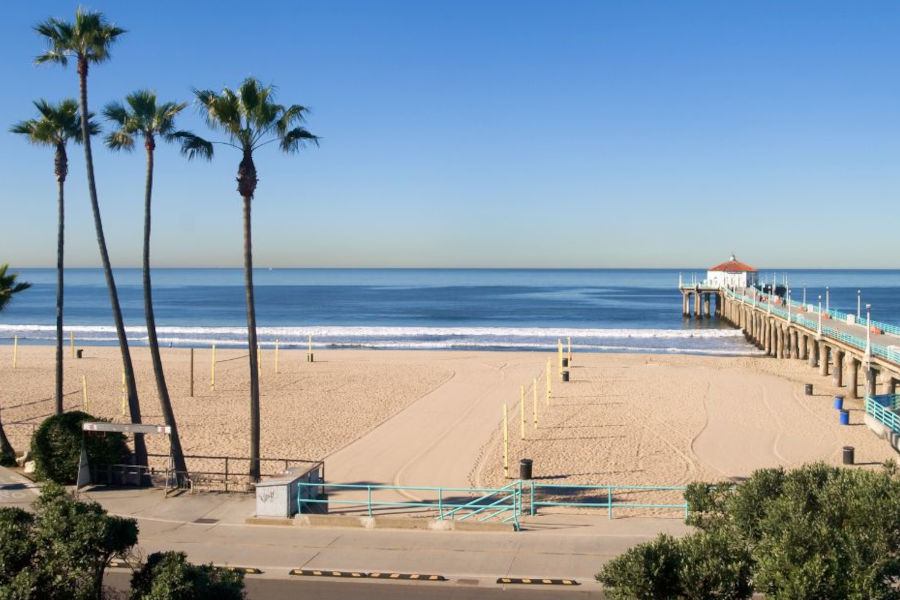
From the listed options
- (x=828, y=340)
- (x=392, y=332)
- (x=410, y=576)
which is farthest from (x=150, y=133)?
(x=392, y=332)

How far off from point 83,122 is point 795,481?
16582 mm

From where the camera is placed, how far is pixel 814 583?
21.0ft

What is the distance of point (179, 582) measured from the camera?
281 inches

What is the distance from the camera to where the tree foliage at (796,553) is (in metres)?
6.53

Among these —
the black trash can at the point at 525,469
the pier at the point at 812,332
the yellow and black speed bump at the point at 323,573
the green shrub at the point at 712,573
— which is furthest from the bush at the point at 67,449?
the pier at the point at 812,332

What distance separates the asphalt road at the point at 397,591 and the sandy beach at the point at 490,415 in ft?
27.9

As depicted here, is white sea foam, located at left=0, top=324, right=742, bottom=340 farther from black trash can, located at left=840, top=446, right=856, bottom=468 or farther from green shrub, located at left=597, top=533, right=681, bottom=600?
green shrub, located at left=597, top=533, right=681, bottom=600

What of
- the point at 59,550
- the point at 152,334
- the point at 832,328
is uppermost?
the point at 152,334

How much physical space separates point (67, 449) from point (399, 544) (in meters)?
8.59

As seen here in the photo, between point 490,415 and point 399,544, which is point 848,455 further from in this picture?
point 399,544

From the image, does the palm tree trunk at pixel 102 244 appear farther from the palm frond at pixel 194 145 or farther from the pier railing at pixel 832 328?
the pier railing at pixel 832 328

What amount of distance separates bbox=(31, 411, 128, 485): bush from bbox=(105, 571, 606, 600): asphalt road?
6023 mm

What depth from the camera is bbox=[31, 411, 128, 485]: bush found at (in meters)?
17.2

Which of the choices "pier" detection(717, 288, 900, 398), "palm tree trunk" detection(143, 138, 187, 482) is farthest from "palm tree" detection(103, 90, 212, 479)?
"pier" detection(717, 288, 900, 398)
